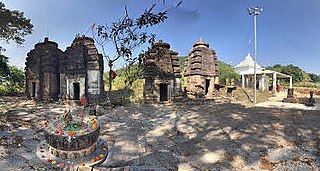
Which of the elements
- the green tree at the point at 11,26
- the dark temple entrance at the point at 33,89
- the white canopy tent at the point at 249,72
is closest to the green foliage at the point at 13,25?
the green tree at the point at 11,26

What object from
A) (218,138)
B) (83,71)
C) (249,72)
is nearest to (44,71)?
(83,71)

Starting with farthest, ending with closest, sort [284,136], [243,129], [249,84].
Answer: [249,84], [243,129], [284,136]

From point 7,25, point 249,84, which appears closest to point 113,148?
point 7,25

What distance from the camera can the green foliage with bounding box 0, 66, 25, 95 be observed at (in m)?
19.1

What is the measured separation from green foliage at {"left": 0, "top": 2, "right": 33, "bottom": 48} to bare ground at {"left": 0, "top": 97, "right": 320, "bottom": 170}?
944cm

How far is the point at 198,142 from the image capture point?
5617 mm

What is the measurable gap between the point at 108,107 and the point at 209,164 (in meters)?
8.63

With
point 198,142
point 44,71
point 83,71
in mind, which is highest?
point 44,71

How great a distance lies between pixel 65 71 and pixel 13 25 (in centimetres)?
659

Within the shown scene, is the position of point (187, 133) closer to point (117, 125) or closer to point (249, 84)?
point (117, 125)

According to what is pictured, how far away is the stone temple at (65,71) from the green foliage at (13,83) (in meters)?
6.00

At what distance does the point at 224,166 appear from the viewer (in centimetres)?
425

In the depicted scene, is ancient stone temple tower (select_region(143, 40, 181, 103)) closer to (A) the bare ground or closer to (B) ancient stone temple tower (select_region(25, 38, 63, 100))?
(A) the bare ground

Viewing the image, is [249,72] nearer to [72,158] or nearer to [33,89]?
[72,158]
